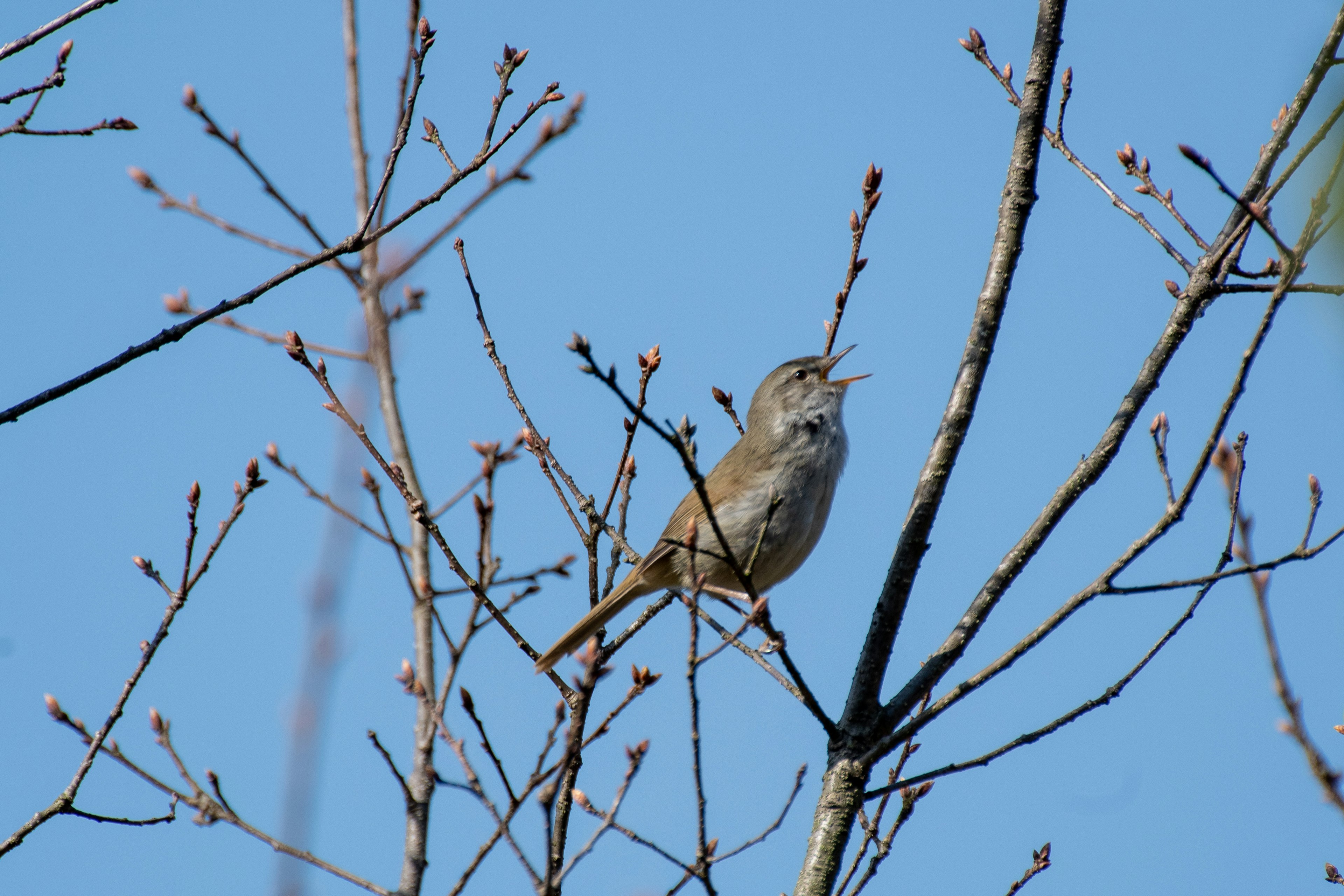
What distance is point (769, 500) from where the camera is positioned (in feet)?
19.6

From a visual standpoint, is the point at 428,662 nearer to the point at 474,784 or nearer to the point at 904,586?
the point at 474,784

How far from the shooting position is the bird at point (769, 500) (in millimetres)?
Answer: 5770

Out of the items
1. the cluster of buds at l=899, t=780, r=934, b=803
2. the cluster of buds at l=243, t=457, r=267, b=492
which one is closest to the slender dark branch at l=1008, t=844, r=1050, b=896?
the cluster of buds at l=899, t=780, r=934, b=803

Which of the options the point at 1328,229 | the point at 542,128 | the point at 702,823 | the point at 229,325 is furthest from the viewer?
the point at 229,325

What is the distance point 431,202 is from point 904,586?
1.93m

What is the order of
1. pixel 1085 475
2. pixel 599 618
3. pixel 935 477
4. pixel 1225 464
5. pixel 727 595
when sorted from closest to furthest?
1. pixel 1225 464
2. pixel 1085 475
3. pixel 935 477
4. pixel 727 595
5. pixel 599 618

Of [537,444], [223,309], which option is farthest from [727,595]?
[223,309]

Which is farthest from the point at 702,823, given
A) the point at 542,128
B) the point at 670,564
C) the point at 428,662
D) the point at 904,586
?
the point at 670,564

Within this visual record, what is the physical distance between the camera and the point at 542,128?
4.19m

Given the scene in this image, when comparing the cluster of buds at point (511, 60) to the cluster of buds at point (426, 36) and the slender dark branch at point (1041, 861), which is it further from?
the slender dark branch at point (1041, 861)

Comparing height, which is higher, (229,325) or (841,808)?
(229,325)

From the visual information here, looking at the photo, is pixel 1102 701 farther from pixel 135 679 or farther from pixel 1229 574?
pixel 135 679

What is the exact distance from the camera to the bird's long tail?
5.69m

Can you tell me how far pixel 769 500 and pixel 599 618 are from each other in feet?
3.44
